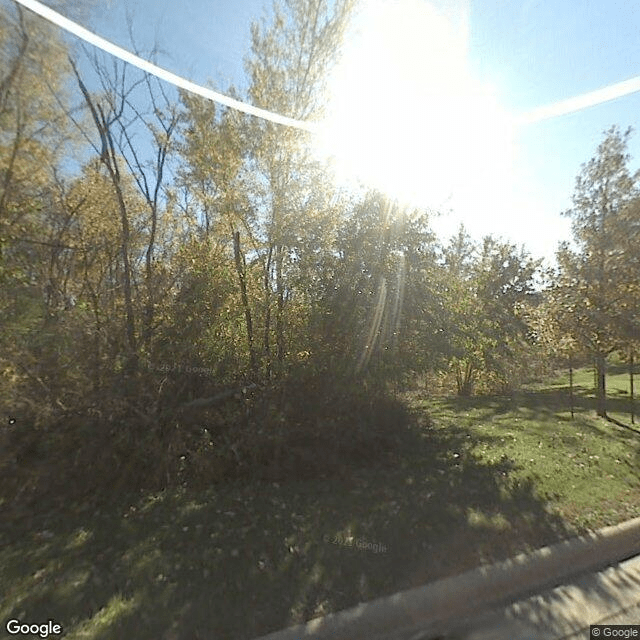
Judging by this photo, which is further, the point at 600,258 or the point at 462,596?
the point at 600,258

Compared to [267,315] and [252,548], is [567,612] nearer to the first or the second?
[252,548]

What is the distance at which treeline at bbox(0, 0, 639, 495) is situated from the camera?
5367mm

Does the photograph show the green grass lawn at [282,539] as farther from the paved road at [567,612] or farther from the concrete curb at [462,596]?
the paved road at [567,612]

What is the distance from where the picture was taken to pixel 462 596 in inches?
115

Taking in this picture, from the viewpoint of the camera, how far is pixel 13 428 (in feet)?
17.0

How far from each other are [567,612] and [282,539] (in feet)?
7.37

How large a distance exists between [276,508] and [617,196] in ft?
34.1

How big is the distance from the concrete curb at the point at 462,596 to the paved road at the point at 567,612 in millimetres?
90

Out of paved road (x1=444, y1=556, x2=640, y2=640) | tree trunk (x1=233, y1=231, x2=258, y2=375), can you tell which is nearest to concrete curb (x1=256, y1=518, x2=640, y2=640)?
paved road (x1=444, y1=556, x2=640, y2=640)

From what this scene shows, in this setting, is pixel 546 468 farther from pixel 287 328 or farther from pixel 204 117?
pixel 204 117

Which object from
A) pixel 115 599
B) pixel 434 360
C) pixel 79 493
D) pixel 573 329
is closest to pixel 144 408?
pixel 79 493

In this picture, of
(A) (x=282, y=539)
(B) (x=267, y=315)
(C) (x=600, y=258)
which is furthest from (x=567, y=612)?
(C) (x=600, y=258)

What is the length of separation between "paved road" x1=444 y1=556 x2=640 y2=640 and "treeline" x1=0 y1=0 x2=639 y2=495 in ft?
9.97

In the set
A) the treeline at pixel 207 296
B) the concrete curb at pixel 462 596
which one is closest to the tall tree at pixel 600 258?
the treeline at pixel 207 296
